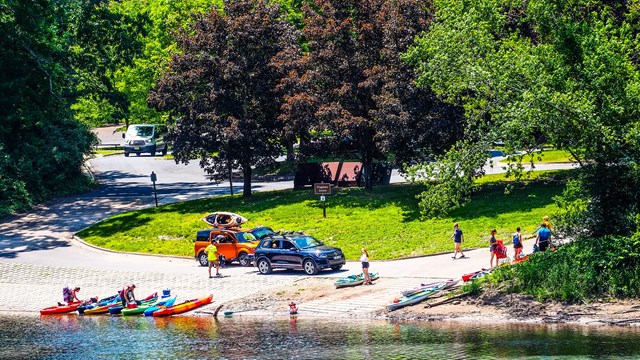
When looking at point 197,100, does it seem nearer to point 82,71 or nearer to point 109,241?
point 109,241

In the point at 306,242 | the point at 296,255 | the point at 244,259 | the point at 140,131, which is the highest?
the point at 140,131

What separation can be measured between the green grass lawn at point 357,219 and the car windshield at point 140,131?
30831mm

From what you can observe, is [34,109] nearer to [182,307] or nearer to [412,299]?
[182,307]

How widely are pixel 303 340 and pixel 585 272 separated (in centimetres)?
1044

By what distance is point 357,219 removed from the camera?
49.4 metres

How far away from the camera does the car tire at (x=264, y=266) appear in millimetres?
42594

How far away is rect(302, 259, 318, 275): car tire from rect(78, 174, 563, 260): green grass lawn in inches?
134

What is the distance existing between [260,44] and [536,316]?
29.5 meters

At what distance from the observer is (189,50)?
5731cm

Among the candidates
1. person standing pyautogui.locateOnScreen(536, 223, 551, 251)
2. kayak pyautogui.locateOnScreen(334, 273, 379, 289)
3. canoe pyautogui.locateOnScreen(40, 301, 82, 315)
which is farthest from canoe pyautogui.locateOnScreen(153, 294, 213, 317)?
person standing pyautogui.locateOnScreen(536, 223, 551, 251)

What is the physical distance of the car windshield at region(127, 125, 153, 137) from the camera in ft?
290

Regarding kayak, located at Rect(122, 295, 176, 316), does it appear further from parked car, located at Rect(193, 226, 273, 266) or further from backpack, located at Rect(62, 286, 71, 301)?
parked car, located at Rect(193, 226, 273, 266)

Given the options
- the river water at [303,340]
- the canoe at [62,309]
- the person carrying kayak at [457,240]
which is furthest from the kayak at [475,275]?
the canoe at [62,309]

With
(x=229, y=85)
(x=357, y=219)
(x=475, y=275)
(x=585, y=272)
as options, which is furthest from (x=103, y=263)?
(x=585, y=272)
